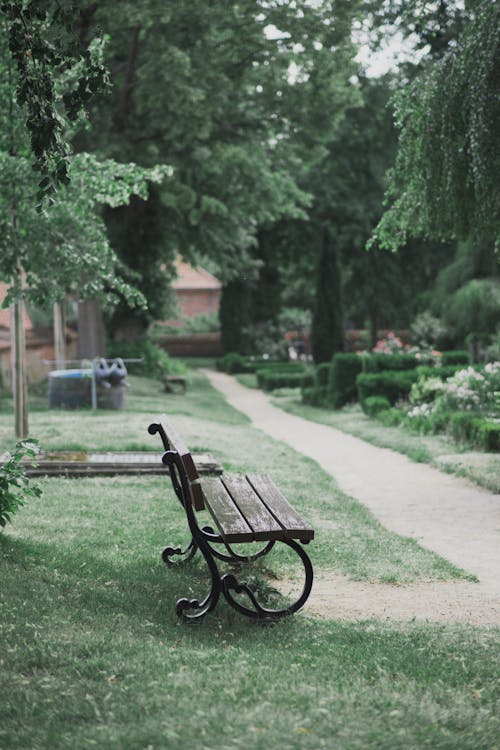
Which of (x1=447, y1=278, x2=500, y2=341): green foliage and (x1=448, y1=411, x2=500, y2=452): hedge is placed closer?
(x1=448, y1=411, x2=500, y2=452): hedge

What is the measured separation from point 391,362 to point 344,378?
113 cm

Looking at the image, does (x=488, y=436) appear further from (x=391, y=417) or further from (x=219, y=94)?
(x=219, y=94)

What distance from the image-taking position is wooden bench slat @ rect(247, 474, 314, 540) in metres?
5.11

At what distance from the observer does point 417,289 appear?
44.2m

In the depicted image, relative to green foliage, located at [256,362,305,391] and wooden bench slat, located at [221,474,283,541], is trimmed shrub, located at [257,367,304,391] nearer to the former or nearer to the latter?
green foliage, located at [256,362,305,391]

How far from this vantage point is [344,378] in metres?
21.8

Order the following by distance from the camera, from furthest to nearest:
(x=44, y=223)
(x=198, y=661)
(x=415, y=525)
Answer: (x=44, y=223)
(x=415, y=525)
(x=198, y=661)

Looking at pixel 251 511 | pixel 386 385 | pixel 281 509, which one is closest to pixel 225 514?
pixel 251 511

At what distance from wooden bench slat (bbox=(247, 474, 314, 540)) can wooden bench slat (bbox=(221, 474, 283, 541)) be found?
37 millimetres

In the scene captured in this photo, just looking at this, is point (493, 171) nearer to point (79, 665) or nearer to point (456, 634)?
point (456, 634)

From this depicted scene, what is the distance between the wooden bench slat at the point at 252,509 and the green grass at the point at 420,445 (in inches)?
174

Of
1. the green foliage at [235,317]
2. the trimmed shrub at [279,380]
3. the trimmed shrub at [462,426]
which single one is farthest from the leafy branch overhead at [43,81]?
the green foliage at [235,317]

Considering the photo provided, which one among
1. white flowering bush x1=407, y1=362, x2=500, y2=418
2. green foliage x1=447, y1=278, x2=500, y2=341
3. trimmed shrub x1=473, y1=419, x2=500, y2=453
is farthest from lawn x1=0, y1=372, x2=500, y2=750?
green foliage x1=447, y1=278, x2=500, y2=341

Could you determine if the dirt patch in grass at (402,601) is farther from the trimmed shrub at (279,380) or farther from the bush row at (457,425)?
the trimmed shrub at (279,380)
